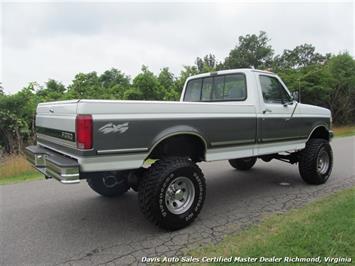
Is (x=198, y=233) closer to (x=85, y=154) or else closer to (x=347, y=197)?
(x=85, y=154)

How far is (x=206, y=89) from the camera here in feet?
18.3

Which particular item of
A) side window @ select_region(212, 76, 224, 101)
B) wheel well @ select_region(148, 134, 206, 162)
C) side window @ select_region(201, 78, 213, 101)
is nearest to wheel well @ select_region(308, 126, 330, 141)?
side window @ select_region(212, 76, 224, 101)

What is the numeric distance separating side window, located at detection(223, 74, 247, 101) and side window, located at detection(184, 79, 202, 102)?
2.26ft

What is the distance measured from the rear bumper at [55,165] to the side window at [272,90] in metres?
3.37

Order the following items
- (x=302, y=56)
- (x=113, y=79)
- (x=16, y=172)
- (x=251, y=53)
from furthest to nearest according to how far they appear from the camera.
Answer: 1. (x=302, y=56)
2. (x=251, y=53)
3. (x=113, y=79)
4. (x=16, y=172)

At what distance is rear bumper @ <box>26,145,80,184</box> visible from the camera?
10.2ft

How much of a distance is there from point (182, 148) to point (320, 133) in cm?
377

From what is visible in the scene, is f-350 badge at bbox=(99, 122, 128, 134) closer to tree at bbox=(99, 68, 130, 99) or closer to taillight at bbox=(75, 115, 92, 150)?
taillight at bbox=(75, 115, 92, 150)

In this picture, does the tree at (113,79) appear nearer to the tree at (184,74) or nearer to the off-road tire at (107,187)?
the tree at (184,74)

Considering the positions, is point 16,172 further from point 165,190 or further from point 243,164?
point 243,164

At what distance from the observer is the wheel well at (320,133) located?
6309 millimetres

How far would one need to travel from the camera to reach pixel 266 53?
4141 centimetres

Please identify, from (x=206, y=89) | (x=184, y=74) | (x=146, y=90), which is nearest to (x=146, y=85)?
(x=146, y=90)

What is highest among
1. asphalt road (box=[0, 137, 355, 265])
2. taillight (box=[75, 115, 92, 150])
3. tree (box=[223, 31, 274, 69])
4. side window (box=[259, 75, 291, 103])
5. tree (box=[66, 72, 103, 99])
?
tree (box=[223, 31, 274, 69])
